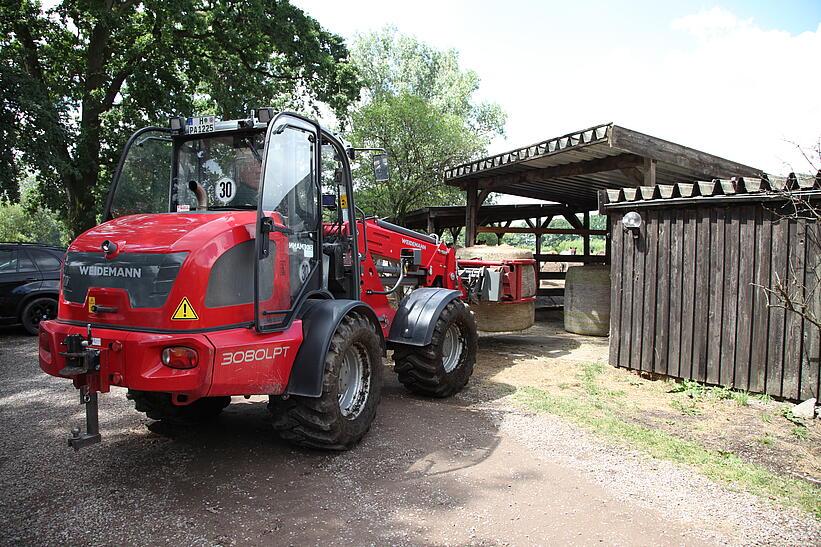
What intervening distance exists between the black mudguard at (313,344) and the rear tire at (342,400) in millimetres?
93

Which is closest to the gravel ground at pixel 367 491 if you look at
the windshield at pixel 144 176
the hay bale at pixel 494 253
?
the windshield at pixel 144 176

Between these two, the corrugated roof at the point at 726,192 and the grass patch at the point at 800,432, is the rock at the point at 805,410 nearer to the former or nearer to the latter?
the grass patch at the point at 800,432

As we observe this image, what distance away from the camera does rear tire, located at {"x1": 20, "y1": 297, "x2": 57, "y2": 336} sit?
10.3 m

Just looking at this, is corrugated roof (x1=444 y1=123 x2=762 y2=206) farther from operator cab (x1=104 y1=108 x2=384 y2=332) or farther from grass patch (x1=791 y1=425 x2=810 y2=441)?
operator cab (x1=104 y1=108 x2=384 y2=332)

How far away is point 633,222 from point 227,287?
580cm

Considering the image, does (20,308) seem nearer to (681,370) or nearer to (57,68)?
(57,68)

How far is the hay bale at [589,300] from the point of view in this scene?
11.3 metres

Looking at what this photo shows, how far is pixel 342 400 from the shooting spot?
4.83m

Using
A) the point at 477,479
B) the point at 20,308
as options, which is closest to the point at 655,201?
the point at 477,479

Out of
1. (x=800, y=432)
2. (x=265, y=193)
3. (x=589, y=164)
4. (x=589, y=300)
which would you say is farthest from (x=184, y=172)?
(x=589, y=300)

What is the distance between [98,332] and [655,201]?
657 cm

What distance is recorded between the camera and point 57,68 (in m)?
16.2

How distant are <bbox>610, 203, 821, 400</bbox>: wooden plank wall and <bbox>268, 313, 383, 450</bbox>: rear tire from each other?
430 centimetres

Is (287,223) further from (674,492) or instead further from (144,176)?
(674,492)
